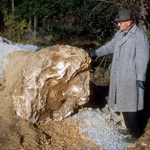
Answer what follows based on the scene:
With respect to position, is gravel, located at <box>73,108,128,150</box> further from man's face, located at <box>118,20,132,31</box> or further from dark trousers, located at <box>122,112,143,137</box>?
man's face, located at <box>118,20,132,31</box>

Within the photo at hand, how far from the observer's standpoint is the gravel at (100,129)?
15.6 ft

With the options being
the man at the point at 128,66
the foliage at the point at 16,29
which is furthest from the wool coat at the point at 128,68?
the foliage at the point at 16,29

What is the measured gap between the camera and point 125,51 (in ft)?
Answer: 14.6

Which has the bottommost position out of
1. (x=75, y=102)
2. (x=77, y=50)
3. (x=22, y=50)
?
(x=75, y=102)

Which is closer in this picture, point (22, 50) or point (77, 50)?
point (77, 50)

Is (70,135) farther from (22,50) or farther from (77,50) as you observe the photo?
(22,50)

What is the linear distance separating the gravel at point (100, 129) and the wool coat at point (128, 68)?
413 mm

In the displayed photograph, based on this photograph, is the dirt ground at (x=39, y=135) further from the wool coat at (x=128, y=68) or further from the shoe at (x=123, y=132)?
the wool coat at (x=128, y=68)

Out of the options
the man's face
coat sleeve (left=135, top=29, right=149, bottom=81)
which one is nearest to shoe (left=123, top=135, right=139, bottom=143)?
coat sleeve (left=135, top=29, right=149, bottom=81)

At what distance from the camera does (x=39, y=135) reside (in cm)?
443

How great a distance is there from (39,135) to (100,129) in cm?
96

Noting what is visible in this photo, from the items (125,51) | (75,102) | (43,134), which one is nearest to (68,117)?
(75,102)

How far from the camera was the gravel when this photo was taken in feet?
15.6

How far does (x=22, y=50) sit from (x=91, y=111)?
149 cm
